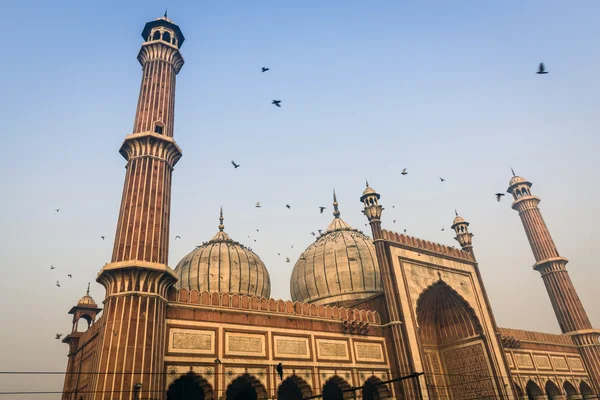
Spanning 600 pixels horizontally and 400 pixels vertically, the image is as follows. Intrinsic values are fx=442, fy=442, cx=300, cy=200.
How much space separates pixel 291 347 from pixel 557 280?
26.3 meters

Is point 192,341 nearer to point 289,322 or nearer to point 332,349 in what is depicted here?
point 289,322

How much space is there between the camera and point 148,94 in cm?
2184

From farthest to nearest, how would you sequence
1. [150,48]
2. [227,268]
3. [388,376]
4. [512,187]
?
[512,187]
[227,268]
[150,48]
[388,376]

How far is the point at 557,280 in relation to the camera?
114 feet

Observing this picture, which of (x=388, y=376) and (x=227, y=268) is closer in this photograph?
(x=388, y=376)

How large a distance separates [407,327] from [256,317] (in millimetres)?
7539

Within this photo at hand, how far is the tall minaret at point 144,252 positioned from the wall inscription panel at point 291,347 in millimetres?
4891

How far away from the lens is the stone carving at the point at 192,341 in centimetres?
1617

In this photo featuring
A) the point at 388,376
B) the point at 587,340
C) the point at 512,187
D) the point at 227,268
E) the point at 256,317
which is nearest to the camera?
the point at 256,317

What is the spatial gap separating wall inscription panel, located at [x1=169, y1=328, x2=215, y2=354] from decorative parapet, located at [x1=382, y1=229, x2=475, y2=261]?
10707 mm

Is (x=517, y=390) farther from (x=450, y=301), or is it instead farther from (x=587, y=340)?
(x=587, y=340)

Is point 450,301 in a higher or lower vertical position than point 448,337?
higher

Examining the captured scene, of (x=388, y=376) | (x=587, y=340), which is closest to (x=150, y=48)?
(x=388, y=376)

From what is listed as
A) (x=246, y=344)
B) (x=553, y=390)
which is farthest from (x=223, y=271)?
(x=553, y=390)
